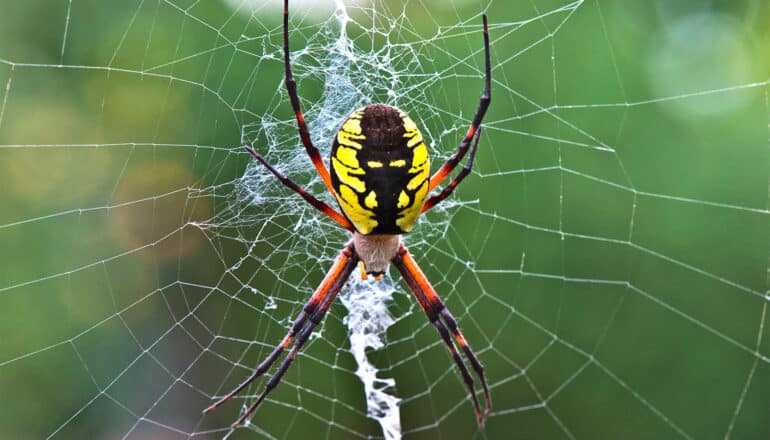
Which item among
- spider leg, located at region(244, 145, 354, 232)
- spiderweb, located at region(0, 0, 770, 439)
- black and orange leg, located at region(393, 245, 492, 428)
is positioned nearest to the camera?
spider leg, located at region(244, 145, 354, 232)

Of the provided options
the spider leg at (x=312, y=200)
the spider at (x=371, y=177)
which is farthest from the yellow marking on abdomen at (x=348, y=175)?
the spider leg at (x=312, y=200)

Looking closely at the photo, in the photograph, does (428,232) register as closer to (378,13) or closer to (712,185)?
(378,13)

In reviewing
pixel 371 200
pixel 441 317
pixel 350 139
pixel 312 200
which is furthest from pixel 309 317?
pixel 350 139

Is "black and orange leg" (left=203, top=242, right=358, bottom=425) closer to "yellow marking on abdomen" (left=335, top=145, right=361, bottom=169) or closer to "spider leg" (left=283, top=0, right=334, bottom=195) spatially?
"spider leg" (left=283, top=0, right=334, bottom=195)

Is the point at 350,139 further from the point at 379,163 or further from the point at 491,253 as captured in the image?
the point at 491,253

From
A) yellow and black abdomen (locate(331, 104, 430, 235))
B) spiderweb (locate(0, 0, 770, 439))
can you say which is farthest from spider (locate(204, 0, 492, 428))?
spiderweb (locate(0, 0, 770, 439))
